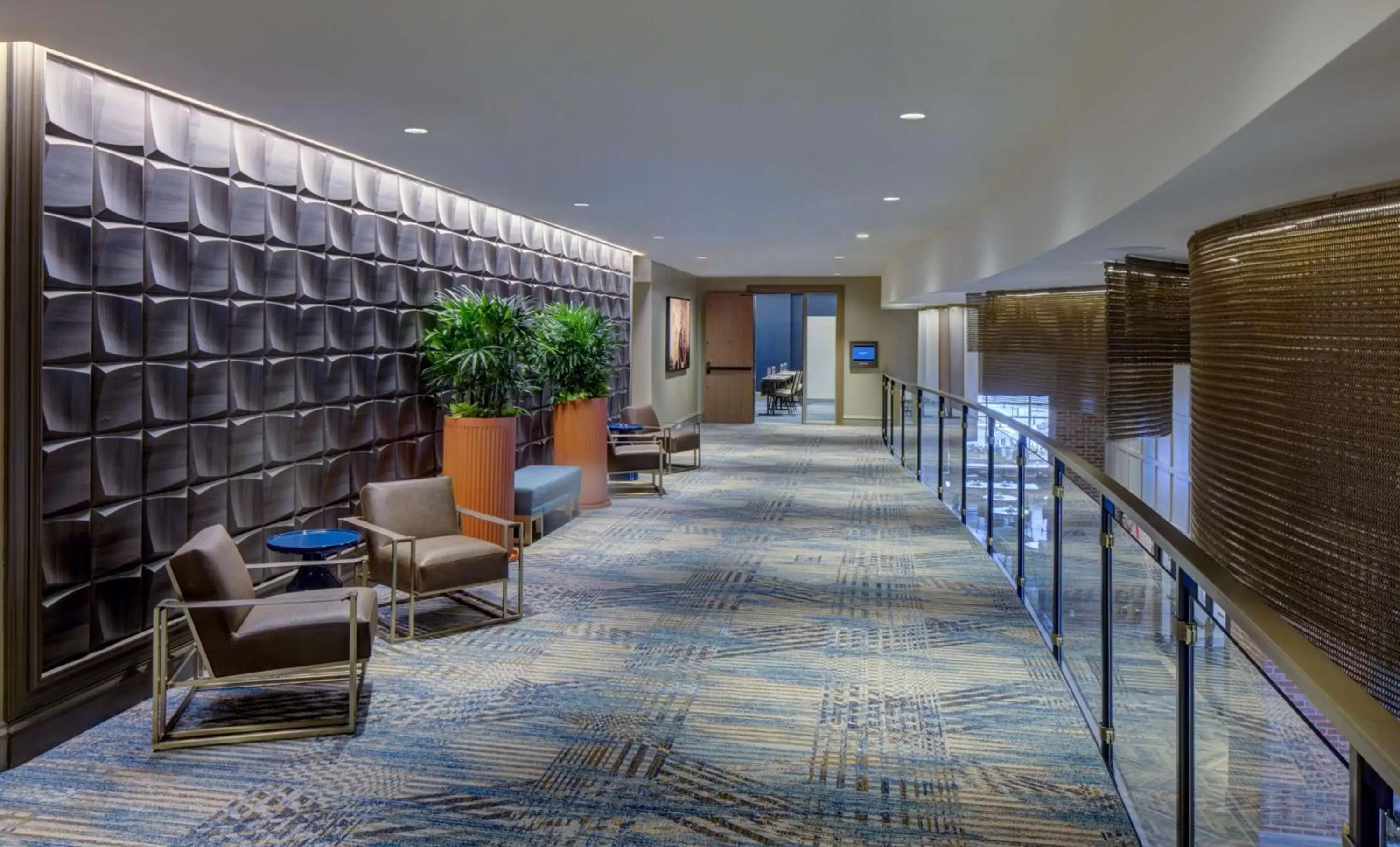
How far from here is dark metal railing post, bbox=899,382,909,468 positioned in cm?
1304

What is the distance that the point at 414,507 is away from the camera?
19.9 ft

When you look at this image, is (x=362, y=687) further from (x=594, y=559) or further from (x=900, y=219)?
(x=900, y=219)

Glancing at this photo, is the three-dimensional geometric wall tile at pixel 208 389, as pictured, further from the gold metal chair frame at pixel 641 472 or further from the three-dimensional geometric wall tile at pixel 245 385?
the gold metal chair frame at pixel 641 472

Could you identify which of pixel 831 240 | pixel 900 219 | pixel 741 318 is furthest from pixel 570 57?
pixel 741 318

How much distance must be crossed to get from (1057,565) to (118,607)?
410 centimetres

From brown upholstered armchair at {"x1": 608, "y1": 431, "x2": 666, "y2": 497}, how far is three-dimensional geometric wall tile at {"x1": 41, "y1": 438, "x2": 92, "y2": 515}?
20.3ft

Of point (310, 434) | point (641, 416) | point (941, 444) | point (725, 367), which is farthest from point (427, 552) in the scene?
point (725, 367)

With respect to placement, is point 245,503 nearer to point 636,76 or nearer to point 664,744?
point 664,744

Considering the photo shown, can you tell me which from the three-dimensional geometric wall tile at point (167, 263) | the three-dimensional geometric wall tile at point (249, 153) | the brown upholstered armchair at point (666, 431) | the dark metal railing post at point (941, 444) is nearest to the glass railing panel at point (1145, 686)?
the three-dimensional geometric wall tile at point (167, 263)

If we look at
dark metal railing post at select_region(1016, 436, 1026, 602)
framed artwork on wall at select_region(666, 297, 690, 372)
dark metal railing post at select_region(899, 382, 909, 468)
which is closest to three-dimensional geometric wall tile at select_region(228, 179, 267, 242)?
dark metal railing post at select_region(1016, 436, 1026, 602)

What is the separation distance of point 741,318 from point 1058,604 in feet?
49.7

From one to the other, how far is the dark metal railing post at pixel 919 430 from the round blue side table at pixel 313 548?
7253 mm

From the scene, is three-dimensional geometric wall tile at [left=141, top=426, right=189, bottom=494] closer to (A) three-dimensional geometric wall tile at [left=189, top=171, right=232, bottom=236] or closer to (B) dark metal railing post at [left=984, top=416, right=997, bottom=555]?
(A) three-dimensional geometric wall tile at [left=189, top=171, right=232, bottom=236]

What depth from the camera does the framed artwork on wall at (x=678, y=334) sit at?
54.1 ft
